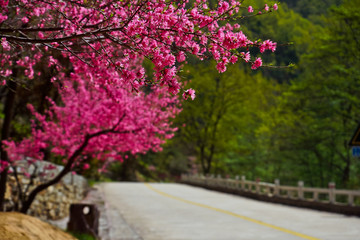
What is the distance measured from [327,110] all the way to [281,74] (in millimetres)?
56973

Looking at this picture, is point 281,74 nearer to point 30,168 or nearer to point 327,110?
point 327,110

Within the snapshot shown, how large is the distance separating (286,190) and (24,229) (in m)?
32.4

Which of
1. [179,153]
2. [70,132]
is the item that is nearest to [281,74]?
[179,153]

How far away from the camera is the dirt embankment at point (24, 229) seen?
524 centimetres

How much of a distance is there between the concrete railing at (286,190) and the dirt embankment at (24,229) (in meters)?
15.2

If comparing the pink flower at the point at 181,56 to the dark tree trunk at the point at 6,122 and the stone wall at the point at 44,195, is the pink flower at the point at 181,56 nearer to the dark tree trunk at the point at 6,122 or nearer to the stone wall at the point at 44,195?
the dark tree trunk at the point at 6,122

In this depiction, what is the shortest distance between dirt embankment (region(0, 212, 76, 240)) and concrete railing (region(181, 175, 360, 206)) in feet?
49.9

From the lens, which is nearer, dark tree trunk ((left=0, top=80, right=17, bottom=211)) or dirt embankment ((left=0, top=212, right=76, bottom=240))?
dirt embankment ((left=0, top=212, right=76, bottom=240))

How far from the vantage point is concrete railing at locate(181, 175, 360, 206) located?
20500mm

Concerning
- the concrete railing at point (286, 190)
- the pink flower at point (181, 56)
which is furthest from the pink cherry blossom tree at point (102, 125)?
the concrete railing at point (286, 190)

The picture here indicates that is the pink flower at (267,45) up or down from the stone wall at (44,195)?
up

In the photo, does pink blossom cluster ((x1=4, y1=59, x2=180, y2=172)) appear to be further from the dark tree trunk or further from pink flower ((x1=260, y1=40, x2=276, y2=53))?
pink flower ((x1=260, y1=40, x2=276, y2=53))

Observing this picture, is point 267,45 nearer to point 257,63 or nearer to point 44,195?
point 257,63

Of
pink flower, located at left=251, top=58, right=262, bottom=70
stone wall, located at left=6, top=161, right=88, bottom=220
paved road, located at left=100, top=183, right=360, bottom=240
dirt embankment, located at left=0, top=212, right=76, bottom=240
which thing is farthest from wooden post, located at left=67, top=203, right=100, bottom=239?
pink flower, located at left=251, top=58, right=262, bottom=70
